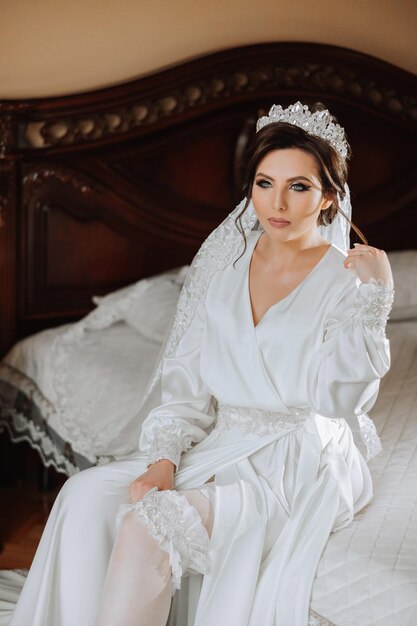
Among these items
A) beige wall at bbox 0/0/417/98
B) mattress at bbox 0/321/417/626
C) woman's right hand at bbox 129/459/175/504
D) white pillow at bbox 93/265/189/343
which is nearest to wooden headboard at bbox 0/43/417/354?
beige wall at bbox 0/0/417/98

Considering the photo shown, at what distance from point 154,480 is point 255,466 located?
8.8 inches

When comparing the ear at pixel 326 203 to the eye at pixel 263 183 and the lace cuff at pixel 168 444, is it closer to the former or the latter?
the eye at pixel 263 183

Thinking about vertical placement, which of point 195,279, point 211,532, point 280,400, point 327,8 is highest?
point 327,8

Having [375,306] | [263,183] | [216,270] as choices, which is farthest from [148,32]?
[375,306]

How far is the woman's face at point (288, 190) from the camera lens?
79.2 inches

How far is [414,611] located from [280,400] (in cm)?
52

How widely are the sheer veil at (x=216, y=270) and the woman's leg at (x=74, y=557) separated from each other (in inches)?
16.9

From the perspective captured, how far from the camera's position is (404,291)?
3621mm

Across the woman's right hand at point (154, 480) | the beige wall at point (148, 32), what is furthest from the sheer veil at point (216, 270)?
the beige wall at point (148, 32)

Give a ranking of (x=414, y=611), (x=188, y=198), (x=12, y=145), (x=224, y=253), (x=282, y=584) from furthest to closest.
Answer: (x=188, y=198), (x=12, y=145), (x=224, y=253), (x=282, y=584), (x=414, y=611)

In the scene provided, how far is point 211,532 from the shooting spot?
1.89 meters

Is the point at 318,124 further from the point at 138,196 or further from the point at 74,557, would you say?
the point at 138,196

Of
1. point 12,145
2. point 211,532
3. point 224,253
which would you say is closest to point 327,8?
point 12,145

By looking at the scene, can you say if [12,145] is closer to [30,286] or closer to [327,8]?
[30,286]
